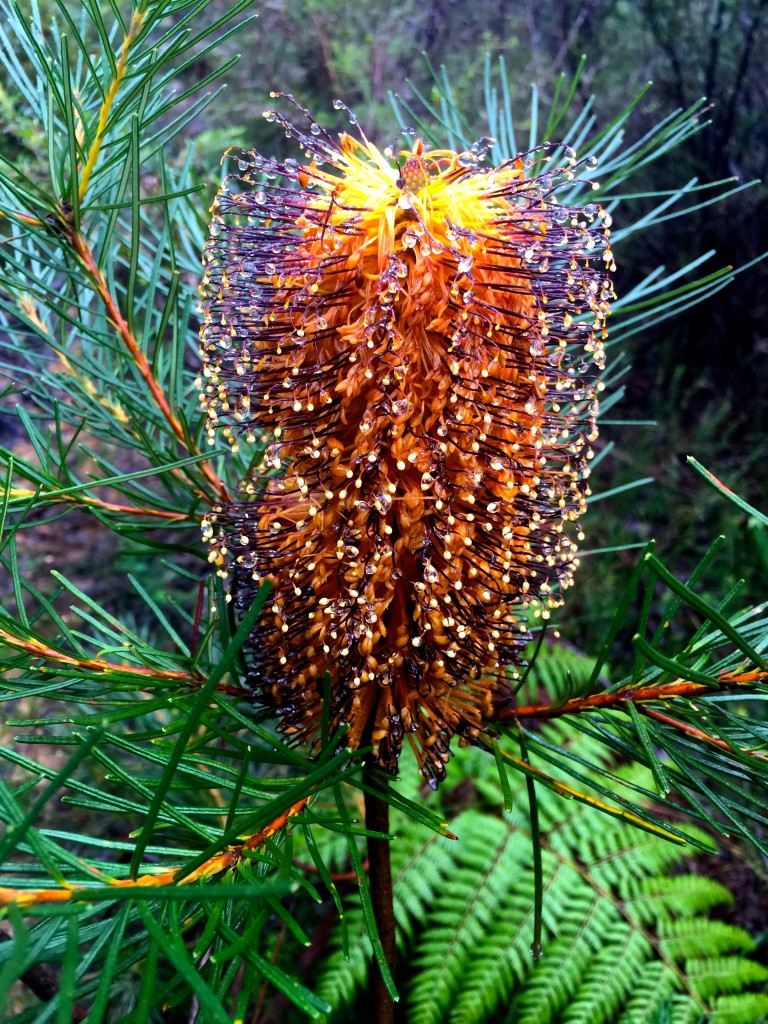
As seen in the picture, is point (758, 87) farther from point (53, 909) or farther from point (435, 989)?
point (53, 909)

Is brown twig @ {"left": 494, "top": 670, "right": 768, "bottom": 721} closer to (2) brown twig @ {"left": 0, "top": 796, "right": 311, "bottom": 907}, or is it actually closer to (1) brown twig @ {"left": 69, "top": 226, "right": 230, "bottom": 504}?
(2) brown twig @ {"left": 0, "top": 796, "right": 311, "bottom": 907}

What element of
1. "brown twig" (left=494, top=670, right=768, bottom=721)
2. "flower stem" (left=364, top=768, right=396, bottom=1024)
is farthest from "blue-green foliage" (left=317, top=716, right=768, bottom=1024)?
"brown twig" (left=494, top=670, right=768, bottom=721)

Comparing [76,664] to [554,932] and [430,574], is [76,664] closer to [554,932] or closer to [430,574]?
[430,574]

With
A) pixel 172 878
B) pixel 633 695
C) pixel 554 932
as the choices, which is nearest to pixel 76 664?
pixel 172 878

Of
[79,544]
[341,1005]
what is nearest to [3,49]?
[341,1005]

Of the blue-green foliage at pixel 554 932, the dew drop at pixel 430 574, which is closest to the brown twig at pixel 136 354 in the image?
the dew drop at pixel 430 574

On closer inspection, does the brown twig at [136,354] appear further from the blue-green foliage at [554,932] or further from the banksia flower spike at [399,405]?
the blue-green foliage at [554,932]
